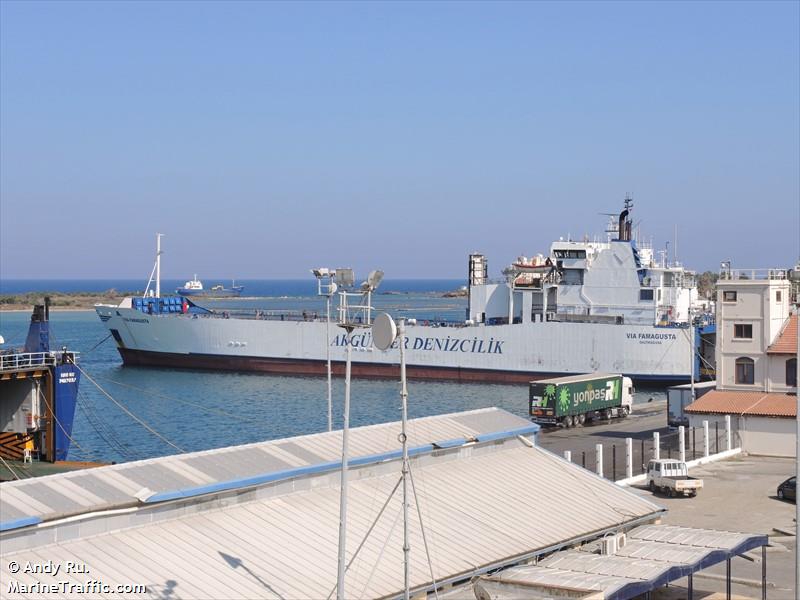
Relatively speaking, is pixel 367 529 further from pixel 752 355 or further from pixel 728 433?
pixel 752 355

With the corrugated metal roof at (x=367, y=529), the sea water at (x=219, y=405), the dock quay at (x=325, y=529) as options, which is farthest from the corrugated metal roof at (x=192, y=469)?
the sea water at (x=219, y=405)

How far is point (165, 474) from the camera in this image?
1625cm

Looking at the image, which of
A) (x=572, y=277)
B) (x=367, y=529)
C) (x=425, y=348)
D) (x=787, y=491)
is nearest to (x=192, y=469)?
(x=367, y=529)

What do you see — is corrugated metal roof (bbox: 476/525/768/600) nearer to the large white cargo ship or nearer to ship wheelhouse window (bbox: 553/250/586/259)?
the large white cargo ship

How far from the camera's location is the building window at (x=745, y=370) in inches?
1478

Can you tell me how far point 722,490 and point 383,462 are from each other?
516 inches

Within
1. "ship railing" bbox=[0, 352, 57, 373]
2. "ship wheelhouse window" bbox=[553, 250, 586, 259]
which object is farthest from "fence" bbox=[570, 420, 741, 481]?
"ship wheelhouse window" bbox=[553, 250, 586, 259]

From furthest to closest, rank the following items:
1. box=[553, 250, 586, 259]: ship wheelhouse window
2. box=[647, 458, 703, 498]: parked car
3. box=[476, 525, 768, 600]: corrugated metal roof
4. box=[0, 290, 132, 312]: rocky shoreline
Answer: box=[0, 290, 132, 312]: rocky shoreline
box=[553, 250, 586, 259]: ship wheelhouse window
box=[647, 458, 703, 498]: parked car
box=[476, 525, 768, 600]: corrugated metal roof

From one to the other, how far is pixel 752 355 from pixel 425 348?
33.6 m

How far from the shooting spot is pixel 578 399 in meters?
44.8

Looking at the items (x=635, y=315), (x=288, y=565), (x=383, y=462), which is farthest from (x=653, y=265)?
(x=288, y=565)

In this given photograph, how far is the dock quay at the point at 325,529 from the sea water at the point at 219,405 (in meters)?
21.5

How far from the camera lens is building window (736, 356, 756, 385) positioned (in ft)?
123

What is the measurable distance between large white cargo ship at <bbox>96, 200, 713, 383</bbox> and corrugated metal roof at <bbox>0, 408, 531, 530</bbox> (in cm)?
4089
